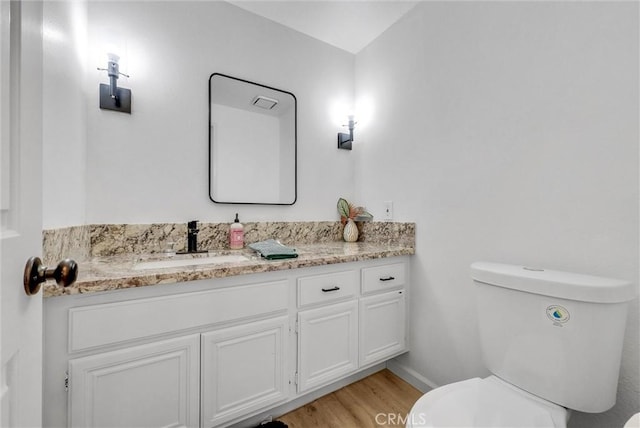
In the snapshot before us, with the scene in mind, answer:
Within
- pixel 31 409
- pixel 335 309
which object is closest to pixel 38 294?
pixel 31 409

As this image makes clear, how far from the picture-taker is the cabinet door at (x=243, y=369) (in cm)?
110

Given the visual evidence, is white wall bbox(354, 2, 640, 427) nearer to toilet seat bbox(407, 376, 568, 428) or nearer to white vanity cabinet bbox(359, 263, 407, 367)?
white vanity cabinet bbox(359, 263, 407, 367)

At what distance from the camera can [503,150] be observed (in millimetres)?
1316

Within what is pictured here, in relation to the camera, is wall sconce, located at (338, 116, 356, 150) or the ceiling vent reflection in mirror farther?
wall sconce, located at (338, 116, 356, 150)

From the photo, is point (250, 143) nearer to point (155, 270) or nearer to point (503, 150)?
point (155, 270)

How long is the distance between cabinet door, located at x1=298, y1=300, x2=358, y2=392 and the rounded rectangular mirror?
85 centimetres

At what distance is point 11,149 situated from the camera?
440 mm

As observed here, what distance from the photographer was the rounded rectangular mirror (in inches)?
66.7

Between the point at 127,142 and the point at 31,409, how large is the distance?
1.30 m

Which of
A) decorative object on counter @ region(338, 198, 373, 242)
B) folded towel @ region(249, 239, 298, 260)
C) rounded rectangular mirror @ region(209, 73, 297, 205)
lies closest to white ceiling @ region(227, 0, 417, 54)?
rounded rectangular mirror @ region(209, 73, 297, 205)

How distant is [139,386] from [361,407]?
3.60 ft

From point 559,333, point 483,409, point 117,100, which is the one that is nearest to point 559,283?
point 559,333

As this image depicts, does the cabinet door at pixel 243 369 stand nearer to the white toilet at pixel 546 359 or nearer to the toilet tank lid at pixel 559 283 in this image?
the white toilet at pixel 546 359

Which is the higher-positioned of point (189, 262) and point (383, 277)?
point (189, 262)
